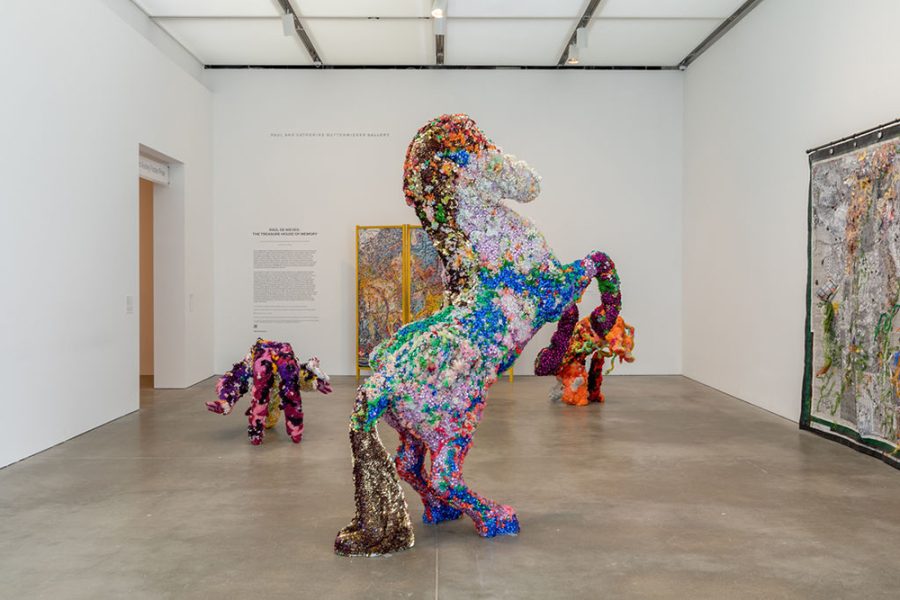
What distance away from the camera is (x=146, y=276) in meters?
8.95

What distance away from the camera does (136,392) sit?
20.8 feet

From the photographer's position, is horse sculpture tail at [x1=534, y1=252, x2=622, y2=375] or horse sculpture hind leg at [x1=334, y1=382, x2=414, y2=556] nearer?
horse sculpture hind leg at [x1=334, y1=382, x2=414, y2=556]

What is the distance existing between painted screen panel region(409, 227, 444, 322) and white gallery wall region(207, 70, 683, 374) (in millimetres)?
617

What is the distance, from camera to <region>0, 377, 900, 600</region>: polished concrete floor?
2732 millimetres

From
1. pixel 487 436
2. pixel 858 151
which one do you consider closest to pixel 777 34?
pixel 858 151

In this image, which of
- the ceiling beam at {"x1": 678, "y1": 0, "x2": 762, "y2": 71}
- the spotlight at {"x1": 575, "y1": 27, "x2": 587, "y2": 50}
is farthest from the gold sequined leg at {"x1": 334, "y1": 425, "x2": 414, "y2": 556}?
the ceiling beam at {"x1": 678, "y1": 0, "x2": 762, "y2": 71}

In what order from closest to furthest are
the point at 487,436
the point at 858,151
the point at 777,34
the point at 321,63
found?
1. the point at 858,151
2. the point at 487,436
3. the point at 777,34
4. the point at 321,63

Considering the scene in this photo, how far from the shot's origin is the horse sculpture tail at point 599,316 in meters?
3.26

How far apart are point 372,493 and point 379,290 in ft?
17.3

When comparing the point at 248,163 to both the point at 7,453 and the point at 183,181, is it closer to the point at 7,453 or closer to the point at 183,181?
the point at 183,181

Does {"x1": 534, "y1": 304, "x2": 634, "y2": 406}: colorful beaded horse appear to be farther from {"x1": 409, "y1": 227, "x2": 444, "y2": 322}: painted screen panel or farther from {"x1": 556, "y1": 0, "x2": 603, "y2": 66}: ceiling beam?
{"x1": 556, "y1": 0, "x2": 603, "y2": 66}: ceiling beam

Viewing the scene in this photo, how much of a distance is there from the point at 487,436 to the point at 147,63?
4482 mm

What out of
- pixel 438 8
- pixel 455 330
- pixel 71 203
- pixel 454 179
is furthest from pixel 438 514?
pixel 438 8

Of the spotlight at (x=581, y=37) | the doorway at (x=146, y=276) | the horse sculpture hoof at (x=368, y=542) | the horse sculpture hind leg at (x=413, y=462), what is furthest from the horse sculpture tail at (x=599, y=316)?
the doorway at (x=146, y=276)
